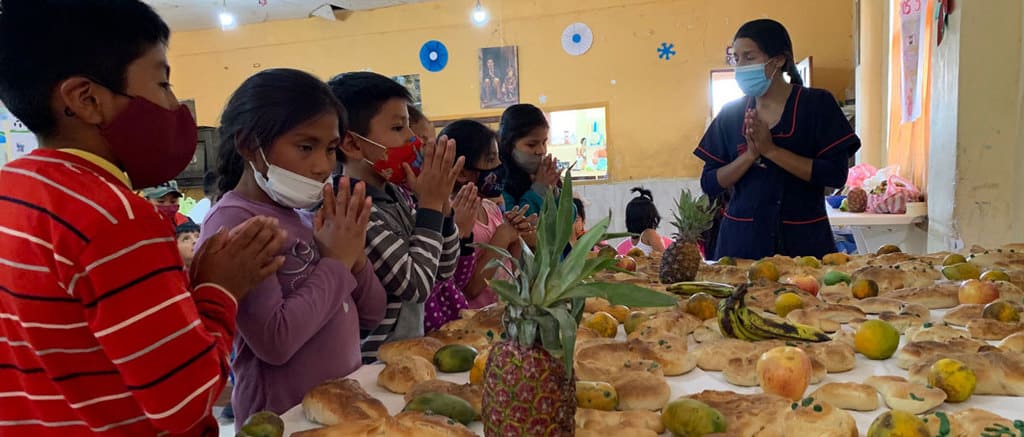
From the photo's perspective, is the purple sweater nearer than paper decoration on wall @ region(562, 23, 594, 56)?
Yes

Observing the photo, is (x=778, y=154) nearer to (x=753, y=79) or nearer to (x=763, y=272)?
(x=753, y=79)

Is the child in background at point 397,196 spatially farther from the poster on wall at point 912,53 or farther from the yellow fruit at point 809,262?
the poster on wall at point 912,53

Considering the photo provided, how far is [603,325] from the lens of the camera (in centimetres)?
207

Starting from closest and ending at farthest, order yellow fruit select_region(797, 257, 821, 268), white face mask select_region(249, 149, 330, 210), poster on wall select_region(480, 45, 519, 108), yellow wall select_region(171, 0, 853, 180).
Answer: white face mask select_region(249, 149, 330, 210), yellow fruit select_region(797, 257, 821, 268), yellow wall select_region(171, 0, 853, 180), poster on wall select_region(480, 45, 519, 108)

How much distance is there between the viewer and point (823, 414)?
124 centimetres

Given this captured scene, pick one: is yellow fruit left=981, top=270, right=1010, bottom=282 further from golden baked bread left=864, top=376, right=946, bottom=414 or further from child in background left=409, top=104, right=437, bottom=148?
child in background left=409, top=104, right=437, bottom=148

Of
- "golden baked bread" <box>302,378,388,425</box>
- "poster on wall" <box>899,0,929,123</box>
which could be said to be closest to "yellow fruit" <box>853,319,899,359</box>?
"golden baked bread" <box>302,378,388,425</box>

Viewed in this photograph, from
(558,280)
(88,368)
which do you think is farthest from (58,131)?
(558,280)

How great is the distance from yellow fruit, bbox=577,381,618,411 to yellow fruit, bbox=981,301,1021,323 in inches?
50.3

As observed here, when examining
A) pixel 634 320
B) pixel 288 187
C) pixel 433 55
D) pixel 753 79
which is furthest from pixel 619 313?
pixel 433 55

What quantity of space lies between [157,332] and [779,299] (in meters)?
1.85

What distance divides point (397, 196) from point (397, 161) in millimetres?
145

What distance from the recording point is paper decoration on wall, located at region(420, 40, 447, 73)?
373 inches

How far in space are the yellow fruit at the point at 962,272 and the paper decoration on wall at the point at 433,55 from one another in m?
7.69
